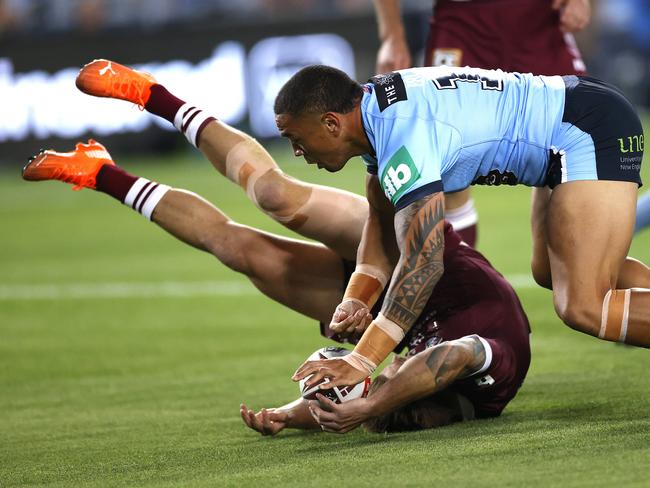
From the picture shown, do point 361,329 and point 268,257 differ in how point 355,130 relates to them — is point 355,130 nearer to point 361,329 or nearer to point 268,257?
point 361,329

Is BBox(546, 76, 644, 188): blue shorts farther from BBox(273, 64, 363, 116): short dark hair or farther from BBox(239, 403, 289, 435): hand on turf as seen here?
BBox(239, 403, 289, 435): hand on turf

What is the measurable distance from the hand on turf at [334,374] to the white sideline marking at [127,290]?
15.1 feet

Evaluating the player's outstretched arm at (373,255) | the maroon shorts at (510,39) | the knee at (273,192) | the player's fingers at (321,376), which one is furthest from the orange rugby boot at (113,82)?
the player's fingers at (321,376)

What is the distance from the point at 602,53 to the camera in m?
19.9

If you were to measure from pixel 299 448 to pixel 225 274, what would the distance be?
565 cm

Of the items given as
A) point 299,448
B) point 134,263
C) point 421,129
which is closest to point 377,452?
point 299,448

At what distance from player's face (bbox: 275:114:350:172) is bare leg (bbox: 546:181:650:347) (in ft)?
3.01

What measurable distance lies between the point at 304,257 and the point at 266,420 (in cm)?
102

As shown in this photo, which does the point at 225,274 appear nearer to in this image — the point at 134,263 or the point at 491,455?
the point at 134,263

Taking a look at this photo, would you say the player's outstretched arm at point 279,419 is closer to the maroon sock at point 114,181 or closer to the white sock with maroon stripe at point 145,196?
the white sock with maroon stripe at point 145,196

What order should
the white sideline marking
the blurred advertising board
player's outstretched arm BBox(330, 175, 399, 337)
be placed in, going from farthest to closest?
1. the blurred advertising board
2. the white sideline marking
3. player's outstretched arm BBox(330, 175, 399, 337)

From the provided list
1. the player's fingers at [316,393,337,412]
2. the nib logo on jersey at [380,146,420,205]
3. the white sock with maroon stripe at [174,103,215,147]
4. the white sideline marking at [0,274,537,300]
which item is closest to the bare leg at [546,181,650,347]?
the nib logo on jersey at [380,146,420,205]

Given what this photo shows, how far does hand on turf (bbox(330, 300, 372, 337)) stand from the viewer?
4.74 meters

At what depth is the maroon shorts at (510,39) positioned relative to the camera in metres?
6.75
